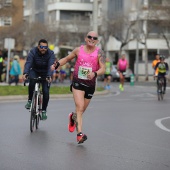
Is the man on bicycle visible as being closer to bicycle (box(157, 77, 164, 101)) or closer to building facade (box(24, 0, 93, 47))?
bicycle (box(157, 77, 164, 101))

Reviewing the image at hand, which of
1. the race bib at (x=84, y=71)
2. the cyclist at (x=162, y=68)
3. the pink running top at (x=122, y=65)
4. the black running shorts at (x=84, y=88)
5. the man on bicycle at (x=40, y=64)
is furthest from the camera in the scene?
the pink running top at (x=122, y=65)

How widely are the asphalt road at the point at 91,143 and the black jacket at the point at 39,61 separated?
3.81ft

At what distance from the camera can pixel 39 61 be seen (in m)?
13.6

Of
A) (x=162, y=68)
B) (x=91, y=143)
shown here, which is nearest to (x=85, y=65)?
(x=91, y=143)

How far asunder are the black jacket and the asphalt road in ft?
3.81

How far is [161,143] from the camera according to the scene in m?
11.5

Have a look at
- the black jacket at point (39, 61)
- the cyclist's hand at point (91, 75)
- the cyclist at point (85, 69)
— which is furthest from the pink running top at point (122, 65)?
the cyclist's hand at point (91, 75)

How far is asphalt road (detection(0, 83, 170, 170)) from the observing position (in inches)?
354

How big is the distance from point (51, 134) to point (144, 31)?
56.5 metres

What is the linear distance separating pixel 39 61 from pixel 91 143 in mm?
2849

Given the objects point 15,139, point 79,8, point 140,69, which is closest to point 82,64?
point 15,139

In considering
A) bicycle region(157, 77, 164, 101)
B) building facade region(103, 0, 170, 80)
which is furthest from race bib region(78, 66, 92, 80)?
building facade region(103, 0, 170, 80)

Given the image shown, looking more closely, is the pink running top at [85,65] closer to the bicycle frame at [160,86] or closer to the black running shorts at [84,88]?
the black running shorts at [84,88]

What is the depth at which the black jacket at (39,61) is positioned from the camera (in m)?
13.5
